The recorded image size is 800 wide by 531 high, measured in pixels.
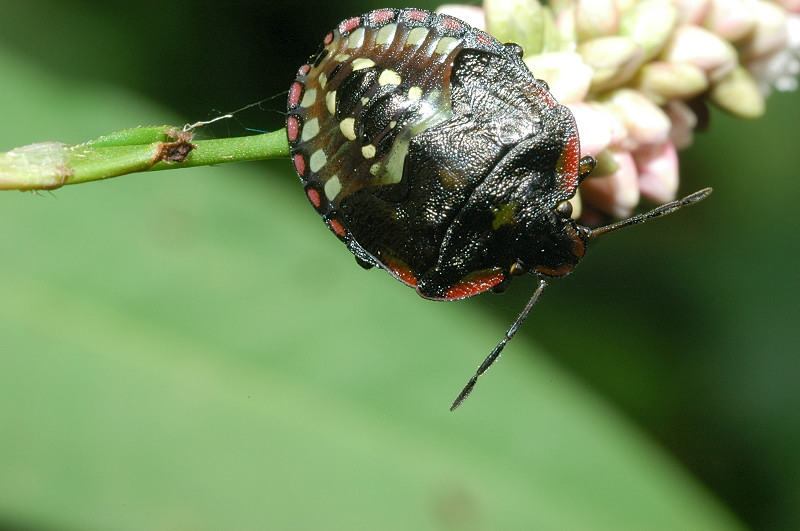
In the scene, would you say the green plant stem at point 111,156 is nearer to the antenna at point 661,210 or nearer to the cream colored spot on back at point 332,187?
the cream colored spot on back at point 332,187

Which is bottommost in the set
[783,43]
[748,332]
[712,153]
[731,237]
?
[748,332]

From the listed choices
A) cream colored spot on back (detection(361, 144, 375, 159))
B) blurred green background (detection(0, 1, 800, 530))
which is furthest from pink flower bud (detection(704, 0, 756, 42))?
blurred green background (detection(0, 1, 800, 530))

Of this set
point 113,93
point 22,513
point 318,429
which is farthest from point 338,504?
point 113,93

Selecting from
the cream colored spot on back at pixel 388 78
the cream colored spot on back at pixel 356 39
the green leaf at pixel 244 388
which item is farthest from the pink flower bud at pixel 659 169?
the green leaf at pixel 244 388

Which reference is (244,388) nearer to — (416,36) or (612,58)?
(416,36)

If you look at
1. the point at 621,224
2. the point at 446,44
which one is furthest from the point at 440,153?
the point at 621,224

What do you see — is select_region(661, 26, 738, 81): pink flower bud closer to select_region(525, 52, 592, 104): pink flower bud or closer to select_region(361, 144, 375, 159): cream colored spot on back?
select_region(525, 52, 592, 104): pink flower bud

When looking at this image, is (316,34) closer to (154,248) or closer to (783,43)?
(154,248)
